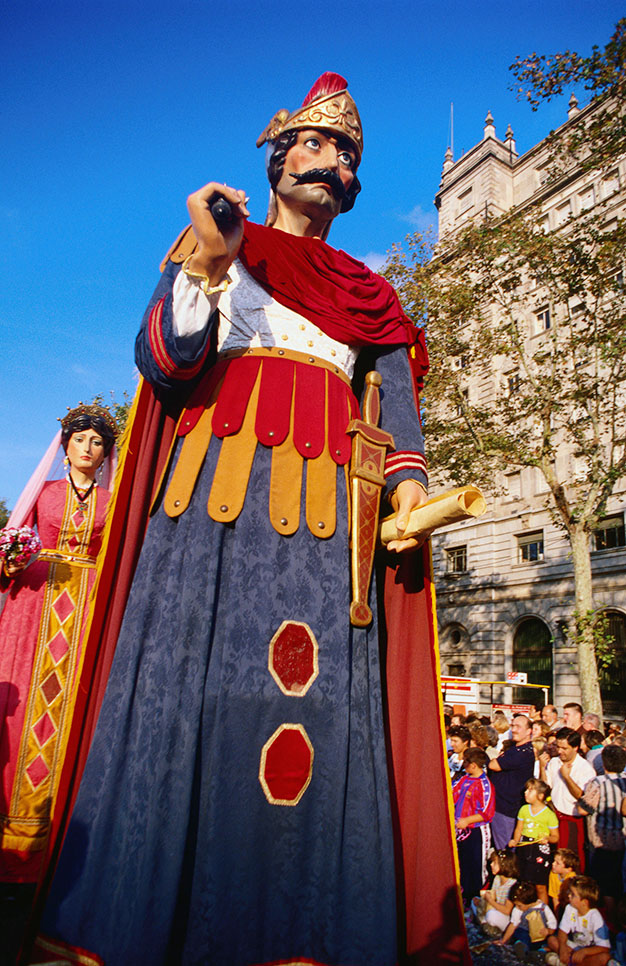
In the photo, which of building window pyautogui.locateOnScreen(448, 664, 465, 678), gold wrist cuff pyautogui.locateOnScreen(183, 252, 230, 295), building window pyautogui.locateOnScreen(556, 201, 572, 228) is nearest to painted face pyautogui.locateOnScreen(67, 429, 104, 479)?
gold wrist cuff pyautogui.locateOnScreen(183, 252, 230, 295)

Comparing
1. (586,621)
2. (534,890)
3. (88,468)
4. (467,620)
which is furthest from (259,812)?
(467,620)

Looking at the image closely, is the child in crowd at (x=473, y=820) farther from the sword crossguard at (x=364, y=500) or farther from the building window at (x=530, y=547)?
the building window at (x=530, y=547)

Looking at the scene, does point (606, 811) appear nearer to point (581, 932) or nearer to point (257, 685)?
point (581, 932)

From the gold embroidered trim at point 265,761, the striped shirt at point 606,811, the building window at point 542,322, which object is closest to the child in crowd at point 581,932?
the striped shirt at point 606,811

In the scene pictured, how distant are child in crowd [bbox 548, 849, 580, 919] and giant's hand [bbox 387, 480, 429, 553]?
14.4 ft

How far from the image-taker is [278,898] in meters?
1.98

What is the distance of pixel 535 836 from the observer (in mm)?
6180

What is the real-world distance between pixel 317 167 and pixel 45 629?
10.1 ft

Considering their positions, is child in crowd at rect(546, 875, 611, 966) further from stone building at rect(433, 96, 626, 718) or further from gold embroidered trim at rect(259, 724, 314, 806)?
stone building at rect(433, 96, 626, 718)

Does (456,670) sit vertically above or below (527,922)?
above

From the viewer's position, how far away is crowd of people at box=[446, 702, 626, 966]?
502 centimetres

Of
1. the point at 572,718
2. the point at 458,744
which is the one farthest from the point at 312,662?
the point at 572,718

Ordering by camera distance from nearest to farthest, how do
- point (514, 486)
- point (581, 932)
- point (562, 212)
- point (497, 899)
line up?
point (581, 932), point (497, 899), point (514, 486), point (562, 212)

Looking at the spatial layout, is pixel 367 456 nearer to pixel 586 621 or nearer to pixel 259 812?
pixel 259 812
